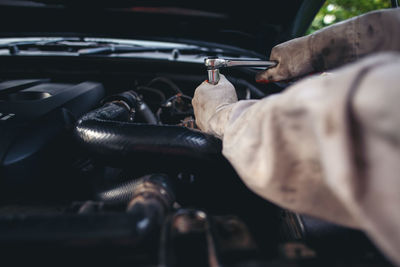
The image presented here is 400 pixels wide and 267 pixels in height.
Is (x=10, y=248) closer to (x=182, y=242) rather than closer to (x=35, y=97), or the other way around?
(x=182, y=242)

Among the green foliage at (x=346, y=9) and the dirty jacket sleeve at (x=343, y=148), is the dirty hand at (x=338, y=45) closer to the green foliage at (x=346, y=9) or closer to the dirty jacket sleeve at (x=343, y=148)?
the dirty jacket sleeve at (x=343, y=148)

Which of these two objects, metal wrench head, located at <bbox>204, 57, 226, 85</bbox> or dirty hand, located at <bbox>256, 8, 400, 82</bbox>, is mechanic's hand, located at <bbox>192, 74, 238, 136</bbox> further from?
dirty hand, located at <bbox>256, 8, 400, 82</bbox>

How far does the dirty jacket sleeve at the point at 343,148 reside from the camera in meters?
0.27

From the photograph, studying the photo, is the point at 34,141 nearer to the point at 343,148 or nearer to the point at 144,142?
the point at 144,142

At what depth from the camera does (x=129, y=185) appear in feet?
2.26

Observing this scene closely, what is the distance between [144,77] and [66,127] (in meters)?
0.62

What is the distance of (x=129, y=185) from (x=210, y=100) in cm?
38

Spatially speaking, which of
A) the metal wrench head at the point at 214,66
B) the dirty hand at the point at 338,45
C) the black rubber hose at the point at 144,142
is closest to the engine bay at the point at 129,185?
the black rubber hose at the point at 144,142

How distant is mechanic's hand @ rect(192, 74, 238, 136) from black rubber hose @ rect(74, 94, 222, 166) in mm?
82

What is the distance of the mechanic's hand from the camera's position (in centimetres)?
79

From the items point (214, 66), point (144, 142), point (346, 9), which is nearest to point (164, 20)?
point (214, 66)

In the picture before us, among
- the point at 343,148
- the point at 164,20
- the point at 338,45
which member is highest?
the point at 164,20

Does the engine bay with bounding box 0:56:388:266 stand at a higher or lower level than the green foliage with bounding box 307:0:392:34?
lower

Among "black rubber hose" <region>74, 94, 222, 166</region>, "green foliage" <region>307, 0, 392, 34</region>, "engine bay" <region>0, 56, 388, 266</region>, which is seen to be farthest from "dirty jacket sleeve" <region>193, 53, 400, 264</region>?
"green foliage" <region>307, 0, 392, 34</region>
